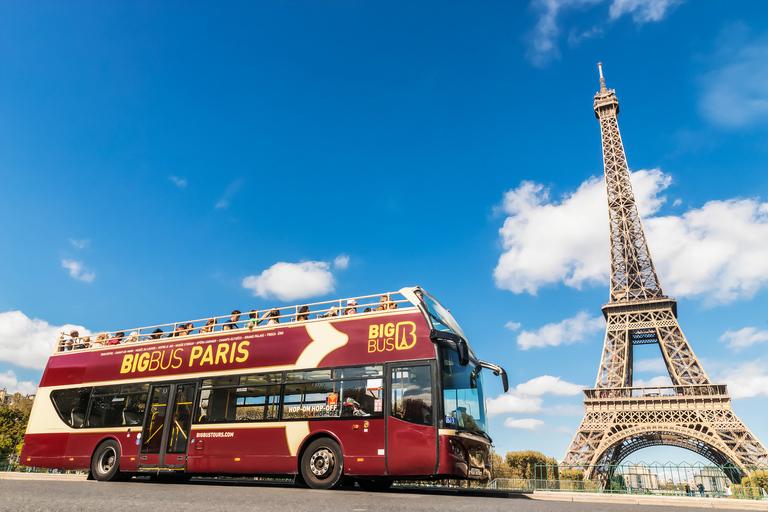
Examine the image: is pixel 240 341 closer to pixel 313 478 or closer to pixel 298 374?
pixel 298 374

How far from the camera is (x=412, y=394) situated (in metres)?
8.77

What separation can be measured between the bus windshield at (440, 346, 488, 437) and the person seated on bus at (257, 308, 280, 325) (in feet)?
13.6

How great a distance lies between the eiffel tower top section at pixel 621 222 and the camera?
141 ft

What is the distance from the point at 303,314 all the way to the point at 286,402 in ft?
6.36

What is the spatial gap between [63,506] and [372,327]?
19.1 ft

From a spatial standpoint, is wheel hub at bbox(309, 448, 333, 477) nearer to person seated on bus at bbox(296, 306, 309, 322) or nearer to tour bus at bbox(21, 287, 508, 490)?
tour bus at bbox(21, 287, 508, 490)

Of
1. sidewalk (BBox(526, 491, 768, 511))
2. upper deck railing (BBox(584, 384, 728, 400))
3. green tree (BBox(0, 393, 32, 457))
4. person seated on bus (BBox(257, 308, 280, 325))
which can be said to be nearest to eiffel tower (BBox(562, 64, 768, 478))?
upper deck railing (BBox(584, 384, 728, 400))

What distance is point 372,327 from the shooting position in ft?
31.9

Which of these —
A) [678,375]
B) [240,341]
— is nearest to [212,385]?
[240,341]

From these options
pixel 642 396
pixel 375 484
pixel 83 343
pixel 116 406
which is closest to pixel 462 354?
pixel 375 484

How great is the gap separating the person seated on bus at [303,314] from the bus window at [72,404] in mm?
6421

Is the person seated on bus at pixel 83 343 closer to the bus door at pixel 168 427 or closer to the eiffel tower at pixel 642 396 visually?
the bus door at pixel 168 427

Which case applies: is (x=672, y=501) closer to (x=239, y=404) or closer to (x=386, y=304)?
(x=386, y=304)

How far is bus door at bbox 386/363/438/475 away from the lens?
8312mm
